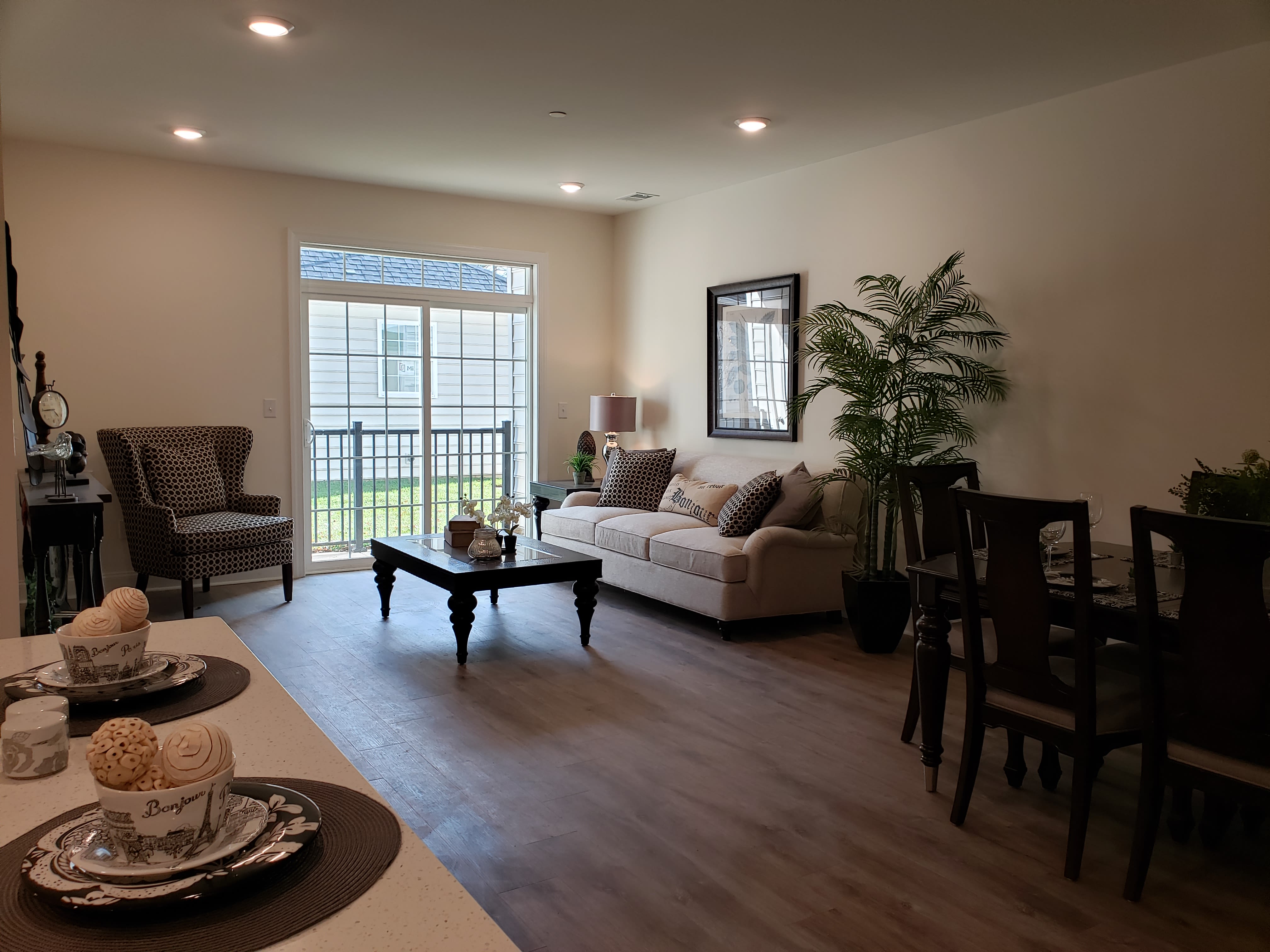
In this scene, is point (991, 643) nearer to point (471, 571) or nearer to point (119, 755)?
point (471, 571)

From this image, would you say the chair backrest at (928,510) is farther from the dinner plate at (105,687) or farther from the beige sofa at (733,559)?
the dinner plate at (105,687)

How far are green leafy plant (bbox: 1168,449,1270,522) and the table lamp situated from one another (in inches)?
168

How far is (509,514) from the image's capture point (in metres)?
4.76

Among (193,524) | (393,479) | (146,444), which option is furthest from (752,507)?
(146,444)

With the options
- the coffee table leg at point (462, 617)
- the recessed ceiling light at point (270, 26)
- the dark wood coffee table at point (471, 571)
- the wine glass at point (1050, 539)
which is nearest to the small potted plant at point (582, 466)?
the dark wood coffee table at point (471, 571)

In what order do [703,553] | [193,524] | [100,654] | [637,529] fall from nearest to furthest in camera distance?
[100,654] → [703,553] → [193,524] → [637,529]

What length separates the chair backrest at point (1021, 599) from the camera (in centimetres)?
235

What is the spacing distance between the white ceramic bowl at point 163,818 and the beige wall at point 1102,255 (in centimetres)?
394

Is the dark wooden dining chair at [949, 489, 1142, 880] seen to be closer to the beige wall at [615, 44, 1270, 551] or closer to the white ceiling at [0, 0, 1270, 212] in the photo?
the beige wall at [615, 44, 1270, 551]

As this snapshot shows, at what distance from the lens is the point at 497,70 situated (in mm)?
3969

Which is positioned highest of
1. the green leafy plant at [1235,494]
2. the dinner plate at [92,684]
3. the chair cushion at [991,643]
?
the green leafy plant at [1235,494]

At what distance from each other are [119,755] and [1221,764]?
2264mm

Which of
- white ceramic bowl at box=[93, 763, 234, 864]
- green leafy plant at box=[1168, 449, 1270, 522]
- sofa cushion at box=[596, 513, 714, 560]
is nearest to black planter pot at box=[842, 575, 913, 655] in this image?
sofa cushion at box=[596, 513, 714, 560]

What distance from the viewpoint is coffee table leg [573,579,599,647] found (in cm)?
461
